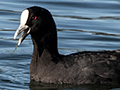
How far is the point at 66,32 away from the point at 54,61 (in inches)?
187

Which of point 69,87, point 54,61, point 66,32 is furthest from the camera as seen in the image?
point 66,32

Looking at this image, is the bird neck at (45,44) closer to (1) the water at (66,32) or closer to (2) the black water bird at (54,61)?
(2) the black water bird at (54,61)

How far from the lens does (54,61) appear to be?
8.63 meters

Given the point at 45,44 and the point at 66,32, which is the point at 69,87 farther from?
the point at 66,32

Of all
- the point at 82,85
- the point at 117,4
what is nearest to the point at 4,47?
the point at 82,85

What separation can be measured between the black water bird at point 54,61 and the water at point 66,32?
0.58 ft

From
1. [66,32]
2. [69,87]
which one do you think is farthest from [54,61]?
[66,32]

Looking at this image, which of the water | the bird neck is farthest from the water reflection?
the bird neck

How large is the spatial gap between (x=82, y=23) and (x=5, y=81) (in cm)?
588

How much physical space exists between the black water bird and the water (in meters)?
0.18

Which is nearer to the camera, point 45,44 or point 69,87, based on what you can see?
→ point 69,87

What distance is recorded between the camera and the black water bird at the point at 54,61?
841 centimetres

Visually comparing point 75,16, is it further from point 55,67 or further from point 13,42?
point 55,67

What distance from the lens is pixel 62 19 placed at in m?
14.6
